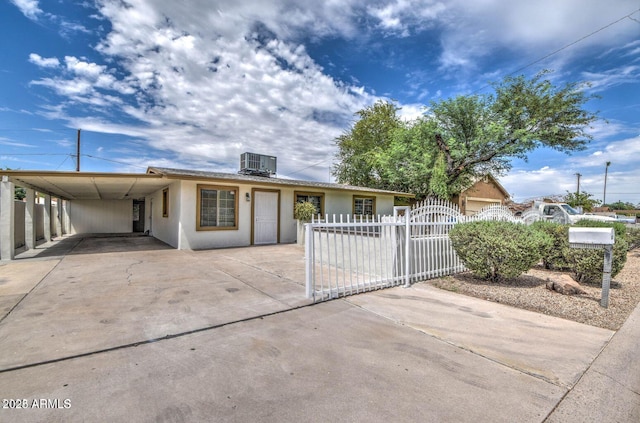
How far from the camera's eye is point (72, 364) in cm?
256

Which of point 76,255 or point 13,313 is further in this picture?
point 76,255

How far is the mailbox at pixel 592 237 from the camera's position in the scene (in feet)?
14.6

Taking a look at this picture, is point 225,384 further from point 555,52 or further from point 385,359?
point 555,52

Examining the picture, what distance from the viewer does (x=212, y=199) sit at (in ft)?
35.8

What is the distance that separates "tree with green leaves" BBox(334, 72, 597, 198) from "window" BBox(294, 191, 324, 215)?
23.9ft

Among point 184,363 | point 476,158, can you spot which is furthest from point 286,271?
point 476,158

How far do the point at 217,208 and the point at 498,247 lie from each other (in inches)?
364

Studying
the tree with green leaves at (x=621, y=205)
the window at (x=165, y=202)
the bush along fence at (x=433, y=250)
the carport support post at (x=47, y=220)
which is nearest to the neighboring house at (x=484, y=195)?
the bush along fence at (x=433, y=250)

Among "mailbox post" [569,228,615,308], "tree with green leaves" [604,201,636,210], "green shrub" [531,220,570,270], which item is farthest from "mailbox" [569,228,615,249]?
"tree with green leaves" [604,201,636,210]

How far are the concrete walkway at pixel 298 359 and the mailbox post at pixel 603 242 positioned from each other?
20.9 inches

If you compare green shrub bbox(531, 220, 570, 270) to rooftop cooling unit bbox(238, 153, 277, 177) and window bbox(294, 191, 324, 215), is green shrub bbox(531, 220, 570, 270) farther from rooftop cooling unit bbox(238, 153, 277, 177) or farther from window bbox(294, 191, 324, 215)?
rooftop cooling unit bbox(238, 153, 277, 177)

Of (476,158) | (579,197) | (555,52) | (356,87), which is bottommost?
(579,197)

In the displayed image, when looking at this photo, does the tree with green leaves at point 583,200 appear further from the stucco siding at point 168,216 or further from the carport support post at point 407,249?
the stucco siding at point 168,216

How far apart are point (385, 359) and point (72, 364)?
2.85 meters
